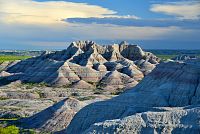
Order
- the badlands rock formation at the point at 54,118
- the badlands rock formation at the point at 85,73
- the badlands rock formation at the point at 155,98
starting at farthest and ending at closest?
the badlands rock formation at the point at 85,73
the badlands rock formation at the point at 54,118
the badlands rock formation at the point at 155,98

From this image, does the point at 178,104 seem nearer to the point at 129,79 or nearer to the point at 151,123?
the point at 151,123

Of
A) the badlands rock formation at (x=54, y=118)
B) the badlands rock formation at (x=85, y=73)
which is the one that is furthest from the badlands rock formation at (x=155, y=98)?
the badlands rock formation at (x=85, y=73)

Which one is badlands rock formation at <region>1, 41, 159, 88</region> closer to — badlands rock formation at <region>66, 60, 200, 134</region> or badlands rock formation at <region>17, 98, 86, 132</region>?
badlands rock formation at <region>17, 98, 86, 132</region>

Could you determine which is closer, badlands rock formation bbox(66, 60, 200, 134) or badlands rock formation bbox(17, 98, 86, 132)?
badlands rock formation bbox(66, 60, 200, 134)

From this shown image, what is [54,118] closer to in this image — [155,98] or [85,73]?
[155,98]

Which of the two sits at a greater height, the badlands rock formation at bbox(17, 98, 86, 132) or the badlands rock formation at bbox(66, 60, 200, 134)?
the badlands rock formation at bbox(66, 60, 200, 134)

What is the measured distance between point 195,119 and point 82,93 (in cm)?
9969

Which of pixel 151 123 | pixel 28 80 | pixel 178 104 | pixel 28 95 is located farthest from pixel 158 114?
pixel 28 80

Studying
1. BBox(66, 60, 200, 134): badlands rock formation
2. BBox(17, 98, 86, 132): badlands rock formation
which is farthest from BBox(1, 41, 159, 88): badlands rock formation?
BBox(66, 60, 200, 134): badlands rock formation

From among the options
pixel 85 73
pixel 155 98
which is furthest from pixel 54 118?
pixel 85 73

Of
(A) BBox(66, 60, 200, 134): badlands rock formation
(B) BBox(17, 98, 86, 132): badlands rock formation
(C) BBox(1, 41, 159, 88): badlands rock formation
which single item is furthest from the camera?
(C) BBox(1, 41, 159, 88): badlands rock formation

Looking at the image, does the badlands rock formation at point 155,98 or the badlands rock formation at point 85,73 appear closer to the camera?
the badlands rock formation at point 155,98

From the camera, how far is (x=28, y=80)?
184m

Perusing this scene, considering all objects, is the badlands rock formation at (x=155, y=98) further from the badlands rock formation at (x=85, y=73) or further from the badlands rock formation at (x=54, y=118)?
the badlands rock formation at (x=85, y=73)
